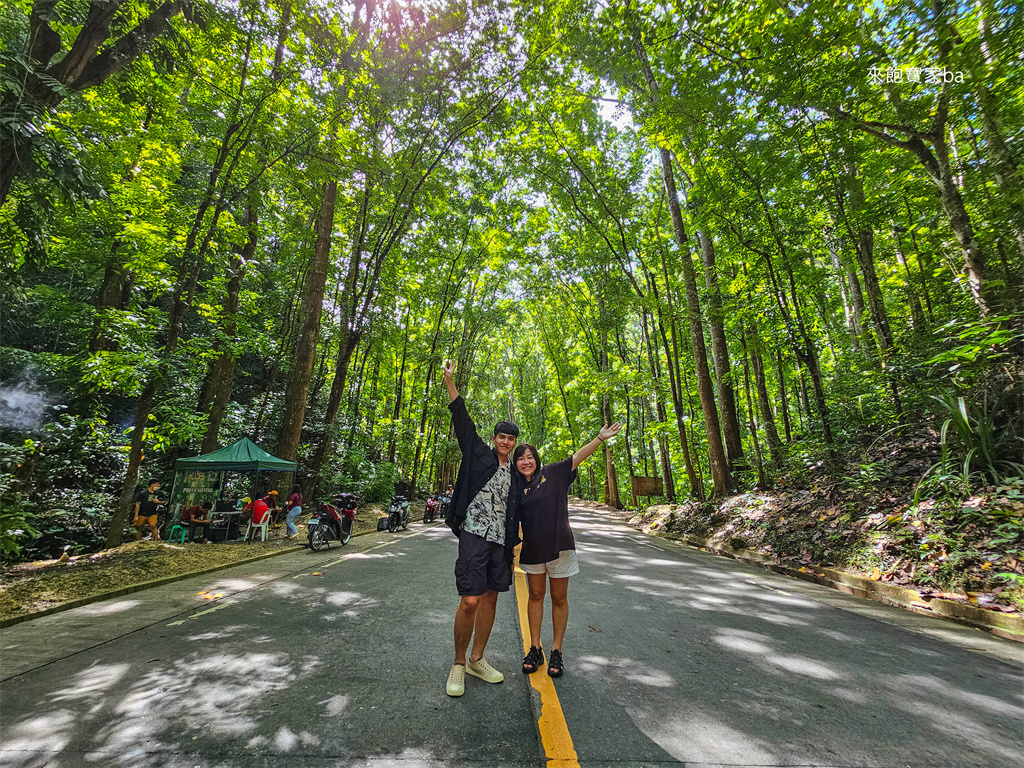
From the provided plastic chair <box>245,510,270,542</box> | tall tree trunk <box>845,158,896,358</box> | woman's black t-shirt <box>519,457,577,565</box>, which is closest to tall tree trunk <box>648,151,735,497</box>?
tall tree trunk <box>845,158,896,358</box>

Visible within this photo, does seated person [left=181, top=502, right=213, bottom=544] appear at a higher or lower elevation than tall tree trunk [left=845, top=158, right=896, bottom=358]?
lower

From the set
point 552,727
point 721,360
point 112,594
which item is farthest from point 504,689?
point 721,360

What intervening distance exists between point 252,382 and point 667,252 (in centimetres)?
1933

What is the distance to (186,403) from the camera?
48.3 feet

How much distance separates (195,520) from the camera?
1060 cm

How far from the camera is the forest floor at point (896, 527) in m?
4.66

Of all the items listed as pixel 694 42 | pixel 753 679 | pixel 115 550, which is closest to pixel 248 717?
pixel 753 679

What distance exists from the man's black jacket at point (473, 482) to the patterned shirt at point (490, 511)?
0.04 metres

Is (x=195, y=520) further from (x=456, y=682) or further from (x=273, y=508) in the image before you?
(x=456, y=682)

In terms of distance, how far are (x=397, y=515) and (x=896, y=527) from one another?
494 inches

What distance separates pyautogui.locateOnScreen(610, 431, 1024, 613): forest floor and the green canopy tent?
37.7 feet

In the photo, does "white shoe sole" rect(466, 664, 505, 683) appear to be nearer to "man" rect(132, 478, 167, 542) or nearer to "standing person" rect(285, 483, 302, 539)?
"standing person" rect(285, 483, 302, 539)

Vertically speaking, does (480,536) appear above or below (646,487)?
below

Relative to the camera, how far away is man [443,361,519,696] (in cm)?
292
